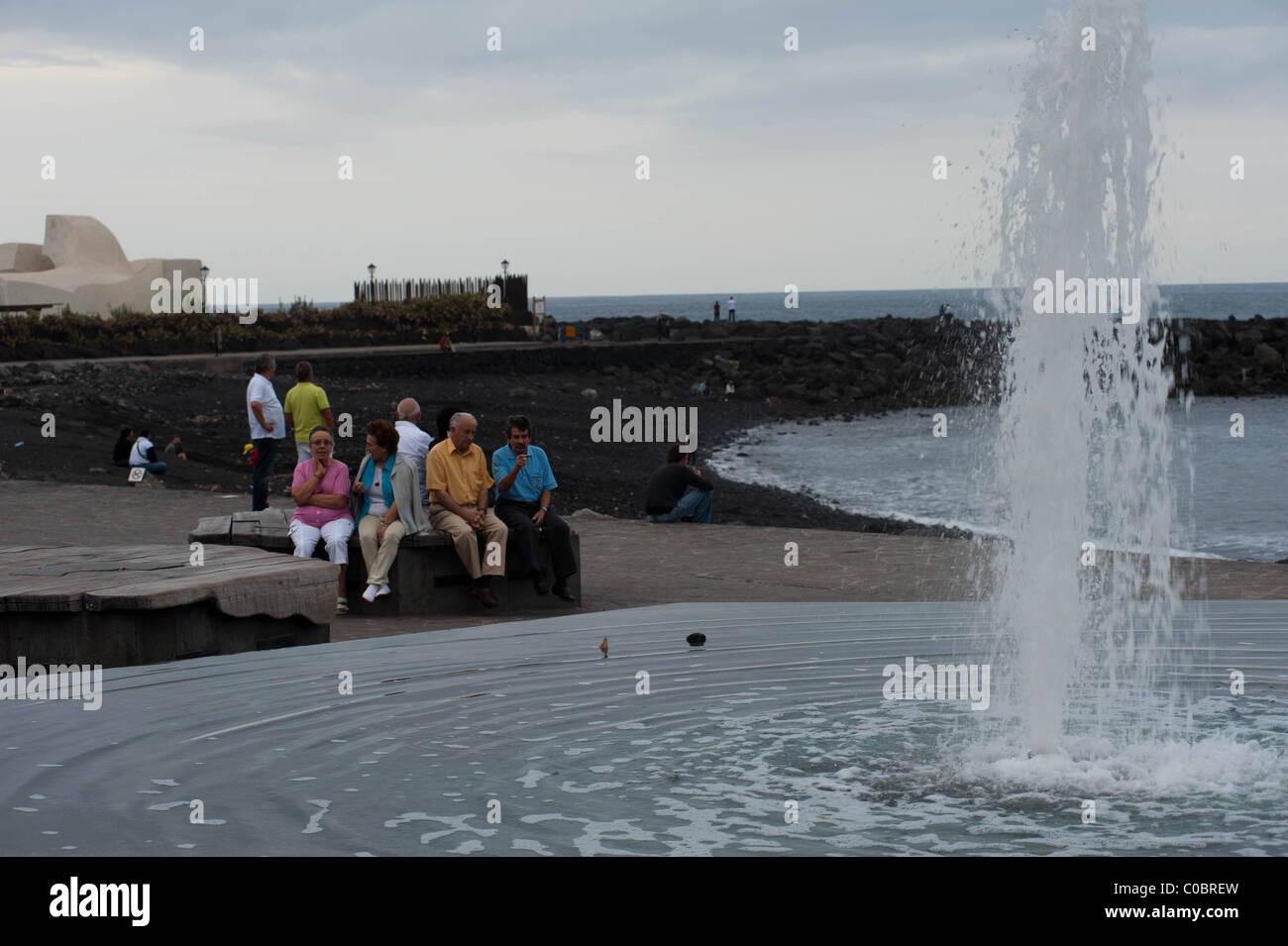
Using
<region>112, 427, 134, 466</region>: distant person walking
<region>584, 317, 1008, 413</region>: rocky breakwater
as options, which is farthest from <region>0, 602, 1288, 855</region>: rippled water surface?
<region>584, 317, 1008, 413</region>: rocky breakwater

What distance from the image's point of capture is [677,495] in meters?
15.8

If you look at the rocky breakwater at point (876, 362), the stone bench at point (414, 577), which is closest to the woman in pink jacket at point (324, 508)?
the stone bench at point (414, 577)

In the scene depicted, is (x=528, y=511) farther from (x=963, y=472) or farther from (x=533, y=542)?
(x=963, y=472)

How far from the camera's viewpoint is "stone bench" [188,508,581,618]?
10.4 metres

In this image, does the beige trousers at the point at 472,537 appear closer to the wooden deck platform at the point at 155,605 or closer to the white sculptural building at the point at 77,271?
the wooden deck platform at the point at 155,605

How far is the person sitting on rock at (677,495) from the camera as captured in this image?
1560cm

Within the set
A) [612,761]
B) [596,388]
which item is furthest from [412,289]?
[612,761]

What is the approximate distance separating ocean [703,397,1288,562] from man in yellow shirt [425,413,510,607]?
12.5m

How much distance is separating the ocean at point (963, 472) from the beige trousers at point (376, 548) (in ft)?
43.1

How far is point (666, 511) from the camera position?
15.8 metres

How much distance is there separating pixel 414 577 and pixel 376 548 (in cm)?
34

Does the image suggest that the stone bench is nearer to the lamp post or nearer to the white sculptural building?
the lamp post
